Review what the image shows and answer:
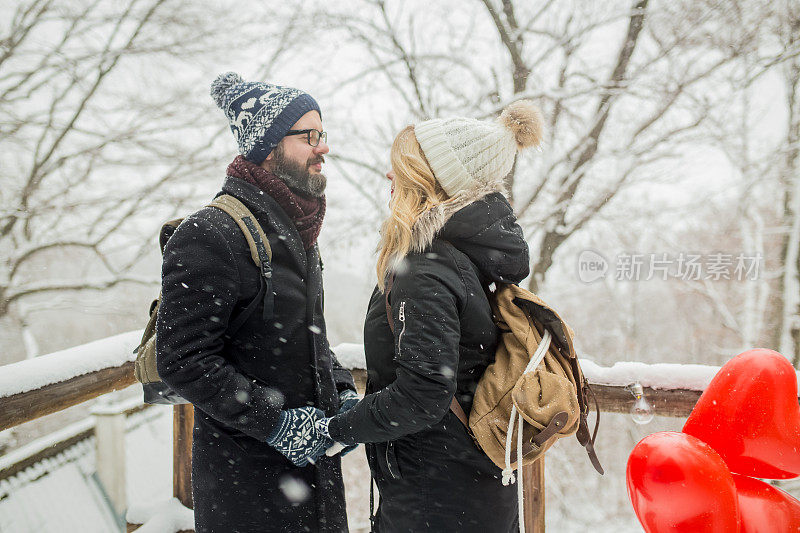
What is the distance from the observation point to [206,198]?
29.1 feet

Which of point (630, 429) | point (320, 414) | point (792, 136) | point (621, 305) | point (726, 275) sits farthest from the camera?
point (621, 305)

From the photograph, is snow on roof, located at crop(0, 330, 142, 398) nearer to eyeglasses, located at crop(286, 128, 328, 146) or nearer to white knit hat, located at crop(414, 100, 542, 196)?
eyeglasses, located at crop(286, 128, 328, 146)

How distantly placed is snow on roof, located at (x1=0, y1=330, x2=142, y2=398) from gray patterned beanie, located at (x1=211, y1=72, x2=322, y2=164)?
3.51 feet

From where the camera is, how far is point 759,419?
3.36ft

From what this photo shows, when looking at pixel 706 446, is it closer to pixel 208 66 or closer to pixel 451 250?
pixel 451 250

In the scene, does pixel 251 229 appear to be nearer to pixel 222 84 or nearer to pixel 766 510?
pixel 222 84

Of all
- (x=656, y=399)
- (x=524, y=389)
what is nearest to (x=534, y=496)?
(x=656, y=399)

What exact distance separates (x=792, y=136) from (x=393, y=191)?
8843 millimetres

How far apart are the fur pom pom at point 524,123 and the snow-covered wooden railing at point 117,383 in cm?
102

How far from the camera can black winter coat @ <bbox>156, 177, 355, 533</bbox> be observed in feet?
4.08

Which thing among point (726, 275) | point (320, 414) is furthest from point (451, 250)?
point (726, 275)

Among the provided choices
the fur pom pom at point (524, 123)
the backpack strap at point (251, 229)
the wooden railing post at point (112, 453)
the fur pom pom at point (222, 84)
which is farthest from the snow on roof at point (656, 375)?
the wooden railing post at point (112, 453)

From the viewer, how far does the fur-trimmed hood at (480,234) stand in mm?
1244

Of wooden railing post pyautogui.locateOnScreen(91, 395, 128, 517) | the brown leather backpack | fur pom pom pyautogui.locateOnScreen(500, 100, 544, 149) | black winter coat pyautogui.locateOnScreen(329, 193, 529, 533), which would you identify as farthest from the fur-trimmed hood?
wooden railing post pyautogui.locateOnScreen(91, 395, 128, 517)
